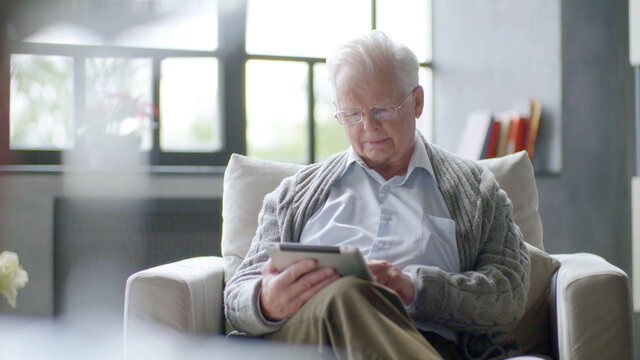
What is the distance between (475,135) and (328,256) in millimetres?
2121

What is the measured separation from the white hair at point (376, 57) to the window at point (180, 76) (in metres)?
1.43

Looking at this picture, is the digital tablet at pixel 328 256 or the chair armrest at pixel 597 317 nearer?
the digital tablet at pixel 328 256

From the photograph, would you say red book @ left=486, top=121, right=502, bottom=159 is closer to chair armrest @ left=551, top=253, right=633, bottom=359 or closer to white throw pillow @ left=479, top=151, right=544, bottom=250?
white throw pillow @ left=479, top=151, right=544, bottom=250

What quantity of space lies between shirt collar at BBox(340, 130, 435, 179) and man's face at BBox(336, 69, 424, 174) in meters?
0.02

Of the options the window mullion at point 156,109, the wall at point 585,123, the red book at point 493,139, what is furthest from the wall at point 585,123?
the window mullion at point 156,109

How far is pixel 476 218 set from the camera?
61.1 inches

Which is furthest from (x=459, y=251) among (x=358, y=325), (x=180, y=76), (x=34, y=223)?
(x=180, y=76)

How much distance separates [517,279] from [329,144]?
2.04 meters

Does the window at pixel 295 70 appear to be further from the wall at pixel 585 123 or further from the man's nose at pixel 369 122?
the man's nose at pixel 369 122

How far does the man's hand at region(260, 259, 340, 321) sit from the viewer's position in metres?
1.30

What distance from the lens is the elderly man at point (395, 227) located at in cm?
139

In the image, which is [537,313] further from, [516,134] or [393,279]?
[516,134]

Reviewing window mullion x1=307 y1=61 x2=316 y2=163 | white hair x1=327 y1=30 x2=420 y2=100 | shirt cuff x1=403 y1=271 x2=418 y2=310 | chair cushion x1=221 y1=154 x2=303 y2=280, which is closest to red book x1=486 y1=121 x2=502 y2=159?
window mullion x1=307 y1=61 x2=316 y2=163

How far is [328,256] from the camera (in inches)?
49.2
